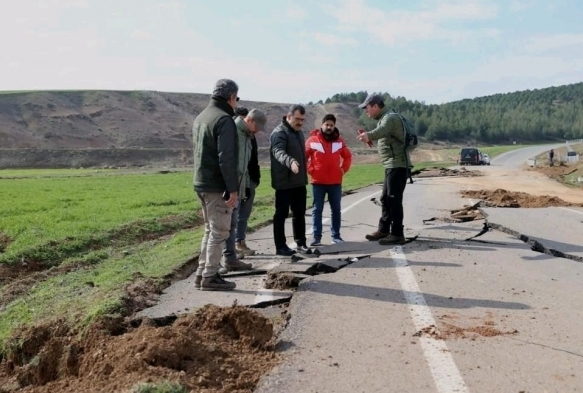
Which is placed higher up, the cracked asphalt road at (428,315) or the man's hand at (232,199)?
the man's hand at (232,199)

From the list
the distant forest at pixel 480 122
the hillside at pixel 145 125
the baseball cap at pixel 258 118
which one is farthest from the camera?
the distant forest at pixel 480 122

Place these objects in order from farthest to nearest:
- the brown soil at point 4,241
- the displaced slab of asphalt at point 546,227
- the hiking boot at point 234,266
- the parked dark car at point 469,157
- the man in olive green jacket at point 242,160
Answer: the parked dark car at point 469,157 → the brown soil at point 4,241 → the displaced slab of asphalt at point 546,227 → the hiking boot at point 234,266 → the man in olive green jacket at point 242,160

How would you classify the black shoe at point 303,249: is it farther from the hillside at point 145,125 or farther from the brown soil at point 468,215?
the hillside at point 145,125

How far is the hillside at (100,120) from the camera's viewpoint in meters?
81.2

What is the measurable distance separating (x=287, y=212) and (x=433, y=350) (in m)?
4.28

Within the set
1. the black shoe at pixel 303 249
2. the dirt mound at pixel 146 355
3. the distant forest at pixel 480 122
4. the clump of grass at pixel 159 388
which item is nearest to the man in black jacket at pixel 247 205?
the black shoe at pixel 303 249

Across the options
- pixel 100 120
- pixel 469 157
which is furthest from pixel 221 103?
pixel 100 120

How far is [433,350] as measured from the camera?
4.47 meters

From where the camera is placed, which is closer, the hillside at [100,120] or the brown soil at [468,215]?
the brown soil at [468,215]

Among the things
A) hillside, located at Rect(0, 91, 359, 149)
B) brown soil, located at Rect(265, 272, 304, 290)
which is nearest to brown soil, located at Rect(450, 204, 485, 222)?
brown soil, located at Rect(265, 272, 304, 290)

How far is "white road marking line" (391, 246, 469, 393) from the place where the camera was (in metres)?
3.87

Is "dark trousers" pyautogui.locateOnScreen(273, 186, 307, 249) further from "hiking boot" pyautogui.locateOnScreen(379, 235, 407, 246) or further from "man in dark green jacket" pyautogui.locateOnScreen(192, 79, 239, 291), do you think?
"man in dark green jacket" pyautogui.locateOnScreen(192, 79, 239, 291)

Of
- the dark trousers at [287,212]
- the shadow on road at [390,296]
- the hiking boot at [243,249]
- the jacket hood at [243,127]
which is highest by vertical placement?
the jacket hood at [243,127]

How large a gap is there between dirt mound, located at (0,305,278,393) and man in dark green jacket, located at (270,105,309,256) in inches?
130
